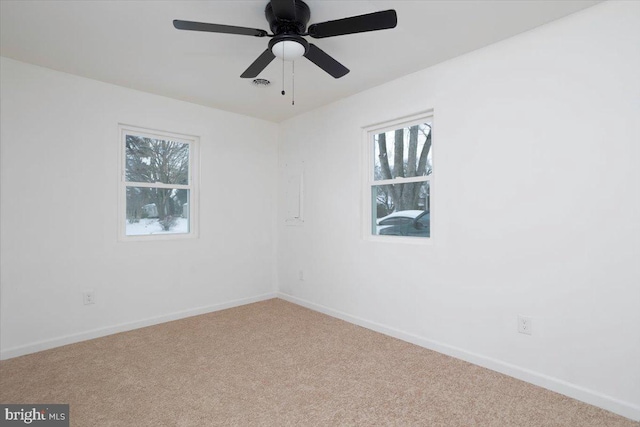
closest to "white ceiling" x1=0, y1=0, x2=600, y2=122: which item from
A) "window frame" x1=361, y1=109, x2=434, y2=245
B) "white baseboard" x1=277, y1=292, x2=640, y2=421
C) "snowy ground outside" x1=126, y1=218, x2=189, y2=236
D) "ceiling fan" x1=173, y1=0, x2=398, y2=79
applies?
"ceiling fan" x1=173, y1=0, x2=398, y2=79

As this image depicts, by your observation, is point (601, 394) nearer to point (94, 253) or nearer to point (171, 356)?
point (171, 356)

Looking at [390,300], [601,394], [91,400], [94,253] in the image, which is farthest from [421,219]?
[94,253]

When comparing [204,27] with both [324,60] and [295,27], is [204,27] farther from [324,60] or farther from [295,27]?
[324,60]

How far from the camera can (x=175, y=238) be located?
12.2 ft

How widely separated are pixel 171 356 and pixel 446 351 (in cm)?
227

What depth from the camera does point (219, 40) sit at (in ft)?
7.96

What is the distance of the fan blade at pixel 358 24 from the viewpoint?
1.71 meters

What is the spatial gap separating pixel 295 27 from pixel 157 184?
8.22 ft

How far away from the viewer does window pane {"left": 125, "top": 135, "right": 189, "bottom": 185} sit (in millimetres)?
3500

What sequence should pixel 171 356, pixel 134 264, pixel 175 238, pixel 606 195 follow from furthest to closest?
pixel 175 238, pixel 134 264, pixel 171 356, pixel 606 195

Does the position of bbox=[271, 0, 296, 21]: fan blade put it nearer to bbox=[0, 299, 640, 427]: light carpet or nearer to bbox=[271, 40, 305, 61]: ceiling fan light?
bbox=[271, 40, 305, 61]: ceiling fan light

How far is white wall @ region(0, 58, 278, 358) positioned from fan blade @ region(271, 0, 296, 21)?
7.49 ft

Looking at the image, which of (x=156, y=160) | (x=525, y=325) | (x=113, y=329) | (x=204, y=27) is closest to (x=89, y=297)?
(x=113, y=329)

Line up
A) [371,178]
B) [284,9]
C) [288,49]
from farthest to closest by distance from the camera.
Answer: [371,178] → [288,49] → [284,9]
